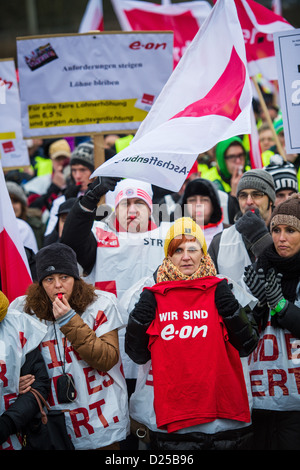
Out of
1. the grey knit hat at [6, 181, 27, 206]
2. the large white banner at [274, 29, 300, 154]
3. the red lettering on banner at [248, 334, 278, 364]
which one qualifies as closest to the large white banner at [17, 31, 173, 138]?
the grey knit hat at [6, 181, 27, 206]

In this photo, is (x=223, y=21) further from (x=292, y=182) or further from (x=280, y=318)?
(x=280, y=318)

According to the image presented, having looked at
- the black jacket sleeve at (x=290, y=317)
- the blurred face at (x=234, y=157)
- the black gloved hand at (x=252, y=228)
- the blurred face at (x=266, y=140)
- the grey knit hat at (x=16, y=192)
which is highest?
the blurred face at (x=266, y=140)

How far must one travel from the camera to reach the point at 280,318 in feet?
14.2

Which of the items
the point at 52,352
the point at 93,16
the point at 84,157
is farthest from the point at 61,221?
the point at 93,16

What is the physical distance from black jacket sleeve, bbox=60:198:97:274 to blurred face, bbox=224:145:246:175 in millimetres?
2880

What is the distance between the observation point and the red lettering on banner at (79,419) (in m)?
4.34

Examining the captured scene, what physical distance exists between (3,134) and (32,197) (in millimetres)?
1636

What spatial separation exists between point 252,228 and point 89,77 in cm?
253

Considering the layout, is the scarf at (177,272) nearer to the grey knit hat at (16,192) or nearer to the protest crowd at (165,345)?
the protest crowd at (165,345)

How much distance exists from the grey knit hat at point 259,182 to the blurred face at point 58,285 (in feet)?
5.26

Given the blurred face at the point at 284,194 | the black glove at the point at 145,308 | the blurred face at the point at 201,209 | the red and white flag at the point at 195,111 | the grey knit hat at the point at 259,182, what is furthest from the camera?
the blurred face at the point at 284,194

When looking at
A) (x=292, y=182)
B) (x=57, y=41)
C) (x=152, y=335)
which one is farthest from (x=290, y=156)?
(x=152, y=335)

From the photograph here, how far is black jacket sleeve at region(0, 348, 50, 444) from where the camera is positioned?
4.07m

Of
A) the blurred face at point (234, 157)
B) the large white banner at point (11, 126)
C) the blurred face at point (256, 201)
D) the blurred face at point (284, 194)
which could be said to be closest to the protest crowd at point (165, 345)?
the blurred face at point (256, 201)
